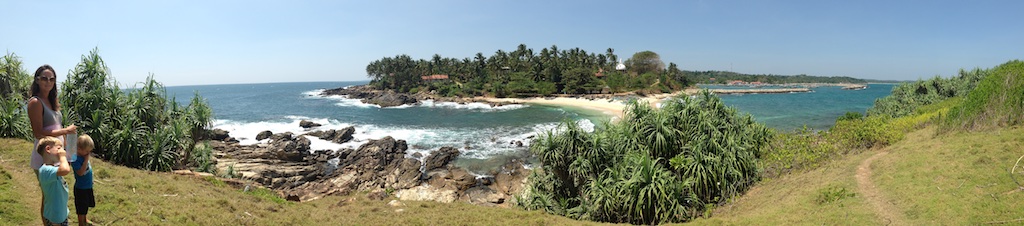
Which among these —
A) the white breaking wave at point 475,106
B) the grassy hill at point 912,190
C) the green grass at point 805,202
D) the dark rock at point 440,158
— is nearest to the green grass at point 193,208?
the green grass at point 805,202

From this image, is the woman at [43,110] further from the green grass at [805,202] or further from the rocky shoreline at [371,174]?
the rocky shoreline at [371,174]

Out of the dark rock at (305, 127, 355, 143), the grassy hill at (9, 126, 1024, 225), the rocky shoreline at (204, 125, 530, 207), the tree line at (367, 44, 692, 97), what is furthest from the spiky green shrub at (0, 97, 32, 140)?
the tree line at (367, 44, 692, 97)

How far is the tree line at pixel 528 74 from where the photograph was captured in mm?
83188

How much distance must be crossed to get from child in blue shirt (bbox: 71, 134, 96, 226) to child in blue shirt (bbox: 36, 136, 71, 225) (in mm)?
191

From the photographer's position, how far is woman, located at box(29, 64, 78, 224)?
534 centimetres

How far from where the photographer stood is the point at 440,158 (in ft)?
87.5

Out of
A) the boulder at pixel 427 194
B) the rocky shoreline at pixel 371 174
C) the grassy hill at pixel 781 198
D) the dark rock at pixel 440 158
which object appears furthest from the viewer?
the dark rock at pixel 440 158

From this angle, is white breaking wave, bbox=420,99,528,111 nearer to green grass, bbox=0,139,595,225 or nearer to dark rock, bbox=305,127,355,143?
dark rock, bbox=305,127,355,143

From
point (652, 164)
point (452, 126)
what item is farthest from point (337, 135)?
point (652, 164)

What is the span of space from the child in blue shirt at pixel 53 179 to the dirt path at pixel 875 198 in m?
13.0

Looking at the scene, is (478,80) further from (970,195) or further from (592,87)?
(970,195)

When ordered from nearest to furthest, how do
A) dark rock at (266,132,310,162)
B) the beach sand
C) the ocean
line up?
dark rock at (266,132,310,162), the ocean, the beach sand

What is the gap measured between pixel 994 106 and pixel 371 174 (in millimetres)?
25547

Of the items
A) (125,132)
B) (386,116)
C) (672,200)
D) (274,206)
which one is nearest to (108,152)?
(125,132)
